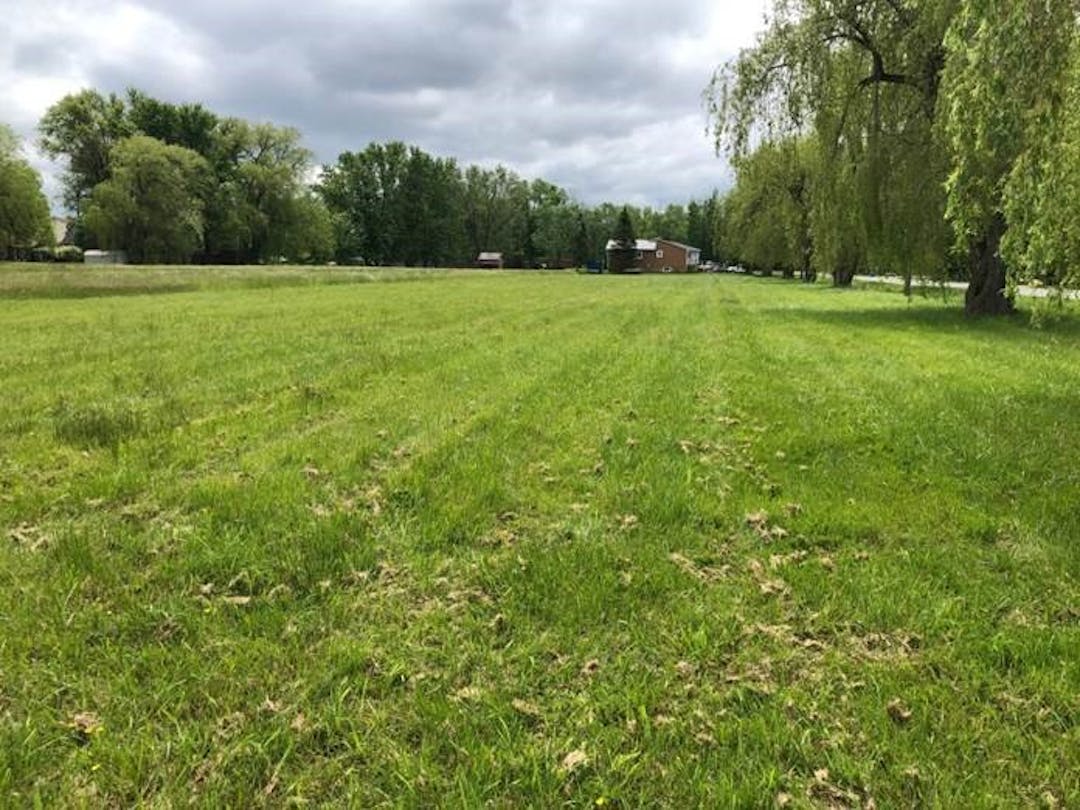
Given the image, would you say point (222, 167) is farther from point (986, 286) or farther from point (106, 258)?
point (986, 286)

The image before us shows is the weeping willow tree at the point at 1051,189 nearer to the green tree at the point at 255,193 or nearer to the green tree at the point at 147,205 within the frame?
the green tree at the point at 147,205

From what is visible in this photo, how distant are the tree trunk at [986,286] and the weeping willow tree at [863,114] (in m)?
1.18

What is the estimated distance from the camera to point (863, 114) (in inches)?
751

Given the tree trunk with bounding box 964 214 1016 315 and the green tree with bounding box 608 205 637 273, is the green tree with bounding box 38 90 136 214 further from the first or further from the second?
the tree trunk with bounding box 964 214 1016 315

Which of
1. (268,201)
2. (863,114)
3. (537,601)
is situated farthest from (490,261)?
(537,601)

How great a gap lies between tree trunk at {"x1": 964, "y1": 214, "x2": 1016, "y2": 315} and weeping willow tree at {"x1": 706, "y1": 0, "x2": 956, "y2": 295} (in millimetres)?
1177

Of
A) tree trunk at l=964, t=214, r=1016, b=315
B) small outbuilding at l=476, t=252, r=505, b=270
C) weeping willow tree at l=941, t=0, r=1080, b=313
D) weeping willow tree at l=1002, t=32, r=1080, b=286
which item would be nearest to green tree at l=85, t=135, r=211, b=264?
small outbuilding at l=476, t=252, r=505, b=270

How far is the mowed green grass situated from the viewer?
2627 mm

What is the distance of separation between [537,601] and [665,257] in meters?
122

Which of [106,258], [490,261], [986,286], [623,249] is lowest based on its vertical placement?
[986,286]

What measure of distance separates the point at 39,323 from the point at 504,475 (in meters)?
15.9

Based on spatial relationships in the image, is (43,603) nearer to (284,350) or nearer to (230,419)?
(230,419)

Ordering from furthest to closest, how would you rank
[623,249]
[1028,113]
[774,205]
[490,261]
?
[490,261] < [623,249] < [774,205] < [1028,113]

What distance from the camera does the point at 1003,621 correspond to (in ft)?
A: 12.0
